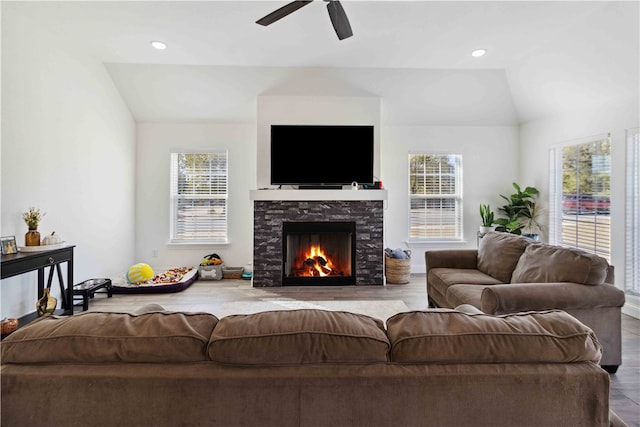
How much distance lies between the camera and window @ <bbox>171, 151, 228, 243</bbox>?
5578mm

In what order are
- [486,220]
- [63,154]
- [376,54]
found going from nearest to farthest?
[63,154]
[376,54]
[486,220]

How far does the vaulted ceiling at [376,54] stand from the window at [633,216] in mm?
610

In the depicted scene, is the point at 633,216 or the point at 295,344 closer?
the point at 295,344

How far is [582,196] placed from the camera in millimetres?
4426

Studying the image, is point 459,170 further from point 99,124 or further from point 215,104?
point 99,124

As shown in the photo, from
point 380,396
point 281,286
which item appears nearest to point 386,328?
point 380,396

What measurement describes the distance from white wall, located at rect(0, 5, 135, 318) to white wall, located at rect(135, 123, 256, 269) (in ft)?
0.66

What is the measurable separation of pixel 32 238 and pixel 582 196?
6.36 meters

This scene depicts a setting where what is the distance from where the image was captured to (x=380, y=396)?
922 millimetres

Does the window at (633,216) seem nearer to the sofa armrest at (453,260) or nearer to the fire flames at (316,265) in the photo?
the sofa armrest at (453,260)

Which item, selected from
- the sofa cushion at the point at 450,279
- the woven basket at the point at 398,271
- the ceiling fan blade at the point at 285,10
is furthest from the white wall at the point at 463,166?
the ceiling fan blade at the point at 285,10

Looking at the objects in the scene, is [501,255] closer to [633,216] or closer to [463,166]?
[633,216]

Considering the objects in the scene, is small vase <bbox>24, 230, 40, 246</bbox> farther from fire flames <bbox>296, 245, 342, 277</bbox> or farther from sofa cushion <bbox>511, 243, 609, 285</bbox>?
sofa cushion <bbox>511, 243, 609, 285</bbox>

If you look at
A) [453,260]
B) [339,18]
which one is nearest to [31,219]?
[339,18]
